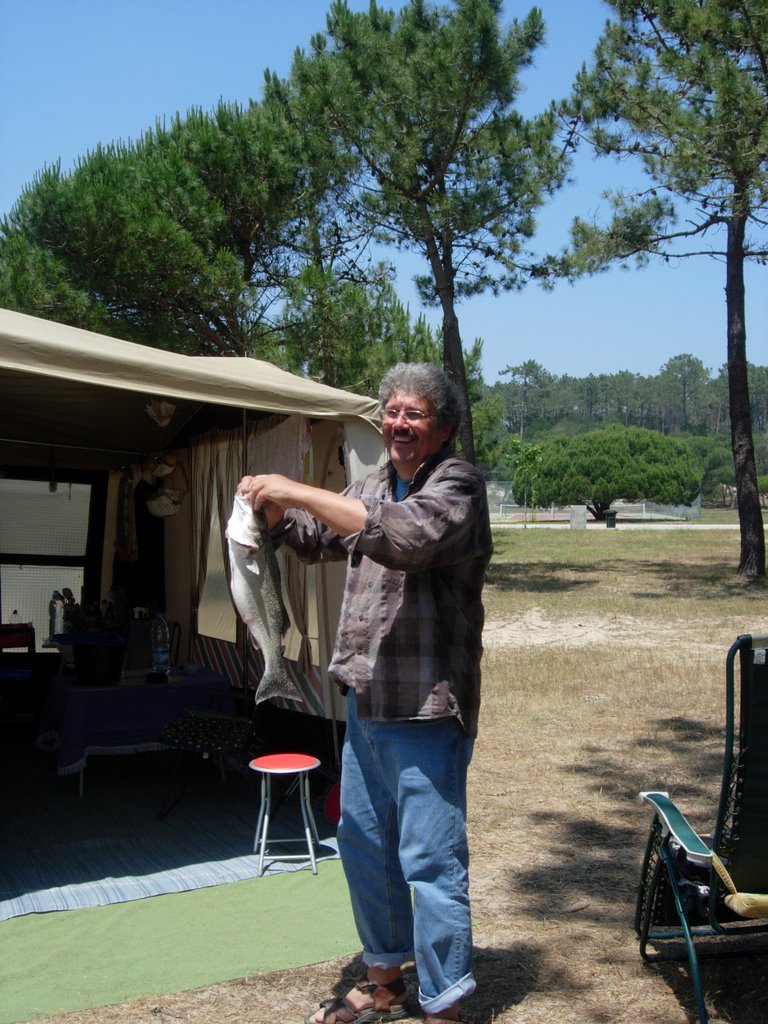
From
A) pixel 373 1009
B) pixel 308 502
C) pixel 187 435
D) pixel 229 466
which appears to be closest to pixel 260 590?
pixel 308 502

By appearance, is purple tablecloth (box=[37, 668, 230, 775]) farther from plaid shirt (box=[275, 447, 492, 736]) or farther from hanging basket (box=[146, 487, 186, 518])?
plaid shirt (box=[275, 447, 492, 736])

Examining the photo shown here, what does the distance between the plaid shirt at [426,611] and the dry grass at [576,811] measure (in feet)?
3.22

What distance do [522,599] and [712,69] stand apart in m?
6.76

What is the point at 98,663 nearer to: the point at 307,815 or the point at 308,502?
the point at 307,815

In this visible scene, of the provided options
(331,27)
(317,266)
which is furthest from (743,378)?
(331,27)

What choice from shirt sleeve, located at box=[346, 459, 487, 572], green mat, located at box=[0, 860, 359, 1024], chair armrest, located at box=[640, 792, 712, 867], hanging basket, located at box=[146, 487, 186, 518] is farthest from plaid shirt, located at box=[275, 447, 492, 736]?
hanging basket, located at box=[146, 487, 186, 518]

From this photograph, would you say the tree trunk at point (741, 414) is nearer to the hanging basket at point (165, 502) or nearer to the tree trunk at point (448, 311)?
the tree trunk at point (448, 311)

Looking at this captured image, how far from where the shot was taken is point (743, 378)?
49.1 ft

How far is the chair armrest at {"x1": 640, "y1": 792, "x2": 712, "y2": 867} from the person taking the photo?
8.34ft

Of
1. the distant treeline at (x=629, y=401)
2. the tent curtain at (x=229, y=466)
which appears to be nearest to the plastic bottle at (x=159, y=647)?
the tent curtain at (x=229, y=466)

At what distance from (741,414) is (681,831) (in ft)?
43.5

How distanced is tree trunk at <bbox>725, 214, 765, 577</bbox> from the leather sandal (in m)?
13.3

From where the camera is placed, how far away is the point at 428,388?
8.05ft

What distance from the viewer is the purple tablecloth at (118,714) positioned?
4.95m
